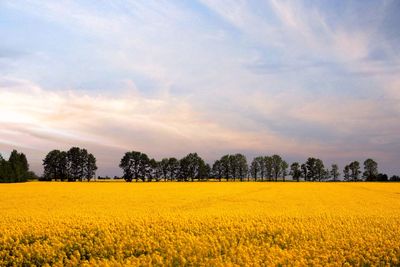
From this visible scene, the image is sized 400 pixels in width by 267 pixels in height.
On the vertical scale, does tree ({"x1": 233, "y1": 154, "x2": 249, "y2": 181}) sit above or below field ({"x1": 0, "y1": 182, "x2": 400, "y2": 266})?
above

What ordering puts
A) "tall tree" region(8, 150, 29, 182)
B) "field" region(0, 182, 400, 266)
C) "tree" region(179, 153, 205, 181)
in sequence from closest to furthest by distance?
"field" region(0, 182, 400, 266) < "tall tree" region(8, 150, 29, 182) < "tree" region(179, 153, 205, 181)

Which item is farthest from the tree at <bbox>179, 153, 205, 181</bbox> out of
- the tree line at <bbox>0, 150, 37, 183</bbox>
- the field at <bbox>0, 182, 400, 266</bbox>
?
the field at <bbox>0, 182, 400, 266</bbox>

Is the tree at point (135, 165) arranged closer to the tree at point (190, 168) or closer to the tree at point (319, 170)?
the tree at point (190, 168)

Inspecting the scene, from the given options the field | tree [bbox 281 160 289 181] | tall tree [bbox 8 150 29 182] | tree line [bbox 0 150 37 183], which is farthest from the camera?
tree [bbox 281 160 289 181]

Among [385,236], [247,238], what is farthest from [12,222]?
[385,236]

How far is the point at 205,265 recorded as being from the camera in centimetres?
1266

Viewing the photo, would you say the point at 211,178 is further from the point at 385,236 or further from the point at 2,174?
the point at 385,236

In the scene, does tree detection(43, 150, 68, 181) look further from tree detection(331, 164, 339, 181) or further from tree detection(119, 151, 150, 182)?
tree detection(331, 164, 339, 181)

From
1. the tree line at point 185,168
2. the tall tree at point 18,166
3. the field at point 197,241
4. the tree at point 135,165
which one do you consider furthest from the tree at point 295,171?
the field at point 197,241

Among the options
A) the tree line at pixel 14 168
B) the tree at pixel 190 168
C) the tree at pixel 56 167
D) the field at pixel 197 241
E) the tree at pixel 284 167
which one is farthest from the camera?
the tree at pixel 284 167

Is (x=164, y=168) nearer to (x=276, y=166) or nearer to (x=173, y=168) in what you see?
(x=173, y=168)

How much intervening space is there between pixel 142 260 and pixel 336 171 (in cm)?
16672

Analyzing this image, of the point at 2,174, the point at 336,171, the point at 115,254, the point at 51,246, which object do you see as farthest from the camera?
the point at 336,171

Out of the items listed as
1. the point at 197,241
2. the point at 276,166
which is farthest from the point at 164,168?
the point at 197,241
